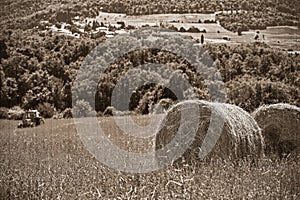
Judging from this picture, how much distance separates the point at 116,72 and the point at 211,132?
1.95m

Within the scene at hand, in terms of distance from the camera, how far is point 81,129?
17.8 feet

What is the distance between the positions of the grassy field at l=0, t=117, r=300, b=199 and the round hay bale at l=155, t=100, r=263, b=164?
185 millimetres

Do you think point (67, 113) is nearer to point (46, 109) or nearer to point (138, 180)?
point (46, 109)

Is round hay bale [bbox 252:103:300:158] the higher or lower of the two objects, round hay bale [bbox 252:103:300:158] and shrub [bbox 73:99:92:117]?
the higher

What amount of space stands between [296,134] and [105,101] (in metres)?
2.14

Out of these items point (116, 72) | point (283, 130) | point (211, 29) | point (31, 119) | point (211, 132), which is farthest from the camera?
point (211, 29)

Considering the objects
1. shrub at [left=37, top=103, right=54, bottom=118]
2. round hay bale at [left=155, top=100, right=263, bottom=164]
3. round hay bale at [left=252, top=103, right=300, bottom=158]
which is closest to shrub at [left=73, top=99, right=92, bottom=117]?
shrub at [left=37, top=103, right=54, bottom=118]

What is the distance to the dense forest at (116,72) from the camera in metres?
5.68

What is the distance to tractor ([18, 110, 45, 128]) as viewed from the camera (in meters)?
5.63

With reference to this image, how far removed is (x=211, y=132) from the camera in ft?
13.7

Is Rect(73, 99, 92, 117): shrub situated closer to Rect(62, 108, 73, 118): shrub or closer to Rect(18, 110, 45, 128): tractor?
Rect(62, 108, 73, 118): shrub

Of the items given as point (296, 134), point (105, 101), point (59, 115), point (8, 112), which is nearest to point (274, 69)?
point (296, 134)

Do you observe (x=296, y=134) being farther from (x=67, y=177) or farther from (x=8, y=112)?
(x=8, y=112)

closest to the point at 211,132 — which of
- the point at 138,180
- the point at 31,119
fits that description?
the point at 138,180
